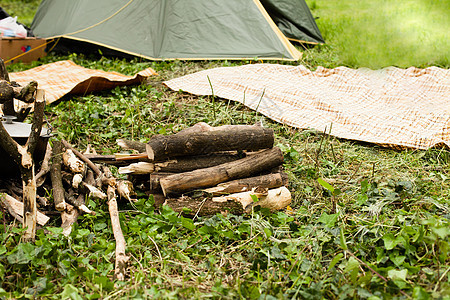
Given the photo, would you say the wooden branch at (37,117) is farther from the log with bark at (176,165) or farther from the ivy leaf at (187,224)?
the ivy leaf at (187,224)

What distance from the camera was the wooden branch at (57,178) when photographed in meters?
2.38

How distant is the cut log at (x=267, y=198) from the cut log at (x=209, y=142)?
0.34 meters

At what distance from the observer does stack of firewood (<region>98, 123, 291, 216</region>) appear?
253cm

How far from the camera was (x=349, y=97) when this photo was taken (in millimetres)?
4352

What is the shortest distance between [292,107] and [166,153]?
1832 millimetres

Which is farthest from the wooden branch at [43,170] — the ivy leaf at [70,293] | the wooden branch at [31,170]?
the ivy leaf at [70,293]

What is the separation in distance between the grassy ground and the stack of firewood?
115mm

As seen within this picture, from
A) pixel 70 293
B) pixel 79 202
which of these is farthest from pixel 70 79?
pixel 70 293

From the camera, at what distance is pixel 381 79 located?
488 centimetres

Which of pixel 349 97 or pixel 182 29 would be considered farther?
pixel 182 29

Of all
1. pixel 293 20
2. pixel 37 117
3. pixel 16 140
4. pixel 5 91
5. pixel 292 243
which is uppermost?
pixel 5 91

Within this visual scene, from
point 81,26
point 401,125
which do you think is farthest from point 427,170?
point 81,26

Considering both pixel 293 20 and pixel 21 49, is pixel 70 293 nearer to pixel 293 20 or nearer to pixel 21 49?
pixel 21 49

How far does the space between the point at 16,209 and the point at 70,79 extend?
2.75m
